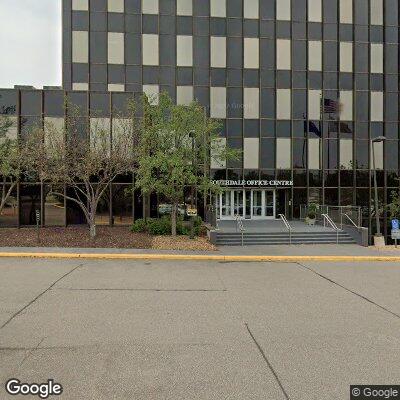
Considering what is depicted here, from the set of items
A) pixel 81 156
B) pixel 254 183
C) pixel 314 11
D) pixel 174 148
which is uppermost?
pixel 314 11

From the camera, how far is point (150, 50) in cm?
2841

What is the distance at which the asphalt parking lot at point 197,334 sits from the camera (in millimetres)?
4281

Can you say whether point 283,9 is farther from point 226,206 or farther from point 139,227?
point 139,227

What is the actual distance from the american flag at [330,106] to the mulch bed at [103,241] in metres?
18.1

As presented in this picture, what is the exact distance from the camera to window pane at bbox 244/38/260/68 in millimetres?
29109

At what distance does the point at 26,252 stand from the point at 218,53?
22.1 meters

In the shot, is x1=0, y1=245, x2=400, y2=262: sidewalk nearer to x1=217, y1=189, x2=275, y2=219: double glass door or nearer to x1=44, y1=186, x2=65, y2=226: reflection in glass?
x1=44, y1=186, x2=65, y2=226: reflection in glass

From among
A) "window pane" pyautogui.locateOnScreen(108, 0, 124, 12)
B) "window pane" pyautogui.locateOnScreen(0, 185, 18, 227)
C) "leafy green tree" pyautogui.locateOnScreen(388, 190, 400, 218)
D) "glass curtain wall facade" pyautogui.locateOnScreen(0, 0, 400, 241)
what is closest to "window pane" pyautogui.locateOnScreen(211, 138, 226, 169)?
"glass curtain wall facade" pyautogui.locateOnScreen(0, 0, 400, 241)

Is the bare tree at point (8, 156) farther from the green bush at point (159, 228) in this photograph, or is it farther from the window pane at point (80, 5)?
the window pane at point (80, 5)

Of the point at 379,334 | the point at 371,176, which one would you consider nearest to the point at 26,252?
the point at 379,334

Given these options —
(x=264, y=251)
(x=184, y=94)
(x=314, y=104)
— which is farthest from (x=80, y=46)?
(x=264, y=251)

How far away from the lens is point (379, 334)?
19.6 feet

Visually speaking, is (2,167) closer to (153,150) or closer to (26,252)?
(26,252)

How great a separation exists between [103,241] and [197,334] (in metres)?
11.3
